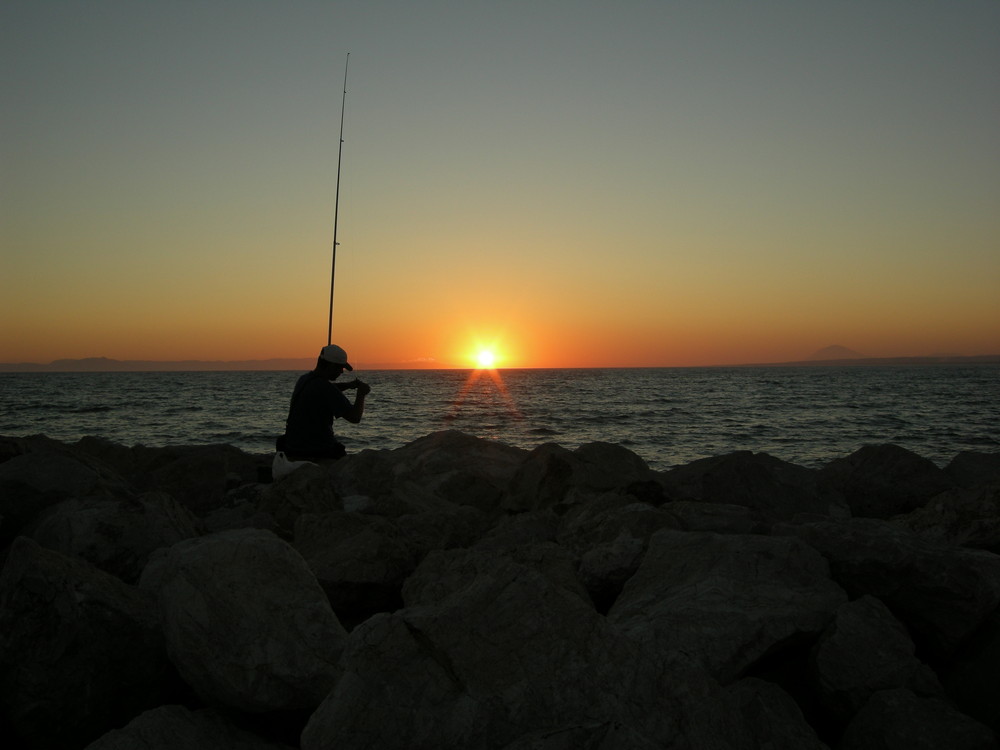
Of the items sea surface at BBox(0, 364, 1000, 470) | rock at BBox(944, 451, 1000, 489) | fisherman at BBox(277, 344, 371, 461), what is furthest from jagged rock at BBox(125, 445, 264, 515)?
sea surface at BBox(0, 364, 1000, 470)

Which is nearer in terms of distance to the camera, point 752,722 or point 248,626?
point 752,722

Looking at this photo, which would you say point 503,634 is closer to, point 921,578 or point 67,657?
point 67,657

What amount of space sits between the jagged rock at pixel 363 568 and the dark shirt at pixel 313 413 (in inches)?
137

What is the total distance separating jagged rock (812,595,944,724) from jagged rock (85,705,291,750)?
193 centimetres

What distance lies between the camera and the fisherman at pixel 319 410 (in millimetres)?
7363

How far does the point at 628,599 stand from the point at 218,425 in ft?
87.0

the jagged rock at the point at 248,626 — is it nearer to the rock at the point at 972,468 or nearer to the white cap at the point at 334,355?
the white cap at the point at 334,355

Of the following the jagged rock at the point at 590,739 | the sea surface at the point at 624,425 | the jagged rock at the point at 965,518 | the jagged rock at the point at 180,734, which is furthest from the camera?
the sea surface at the point at 624,425

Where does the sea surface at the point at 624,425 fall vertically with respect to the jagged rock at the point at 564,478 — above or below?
below

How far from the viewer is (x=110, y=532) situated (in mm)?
3809

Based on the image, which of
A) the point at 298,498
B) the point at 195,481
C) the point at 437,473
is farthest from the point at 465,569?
the point at 195,481

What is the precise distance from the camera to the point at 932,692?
271 centimetres

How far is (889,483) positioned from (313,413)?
18.2 ft

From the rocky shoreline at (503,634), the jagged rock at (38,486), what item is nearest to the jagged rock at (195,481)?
the jagged rock at (38,486)
